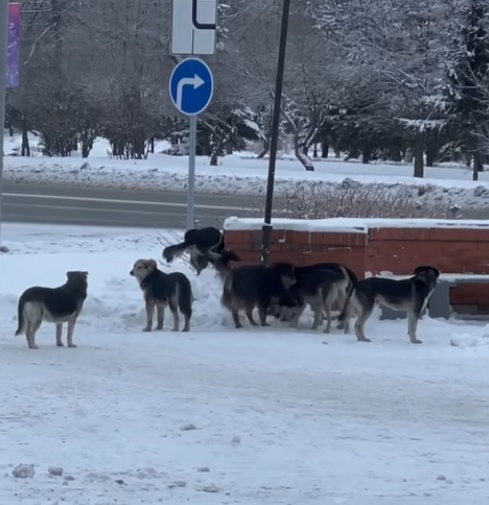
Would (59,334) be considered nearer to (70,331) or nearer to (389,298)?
(70,331)

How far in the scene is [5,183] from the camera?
126ft

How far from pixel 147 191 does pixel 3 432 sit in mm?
31167

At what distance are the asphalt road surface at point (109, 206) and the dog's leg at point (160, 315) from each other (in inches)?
320

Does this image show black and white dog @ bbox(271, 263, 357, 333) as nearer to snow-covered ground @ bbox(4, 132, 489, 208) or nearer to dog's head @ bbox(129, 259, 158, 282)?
dog's head @ bbox(129, 259, 158, 282)

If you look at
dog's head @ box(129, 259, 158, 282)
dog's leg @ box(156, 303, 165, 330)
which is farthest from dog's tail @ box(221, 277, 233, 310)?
dog's head @ box(129, 259, 158, 282)

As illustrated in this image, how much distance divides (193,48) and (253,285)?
2.84 metres

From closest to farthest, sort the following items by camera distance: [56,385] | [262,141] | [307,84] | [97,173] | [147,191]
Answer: [56,385]
[147,191]
[97,173]
[307,84]
[262,141]

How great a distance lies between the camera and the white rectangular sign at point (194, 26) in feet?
41.0

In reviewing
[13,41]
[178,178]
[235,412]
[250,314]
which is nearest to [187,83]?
[250,314]

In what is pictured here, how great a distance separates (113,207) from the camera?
1134 inches

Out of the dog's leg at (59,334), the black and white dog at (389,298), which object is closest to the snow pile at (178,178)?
the black and white dog at (389,298)

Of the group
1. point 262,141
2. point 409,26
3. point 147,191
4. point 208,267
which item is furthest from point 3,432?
point 262,141

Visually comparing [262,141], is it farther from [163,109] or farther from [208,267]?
[208,267]

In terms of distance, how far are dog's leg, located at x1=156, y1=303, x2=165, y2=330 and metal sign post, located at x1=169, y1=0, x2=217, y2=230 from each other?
236 centimetres
